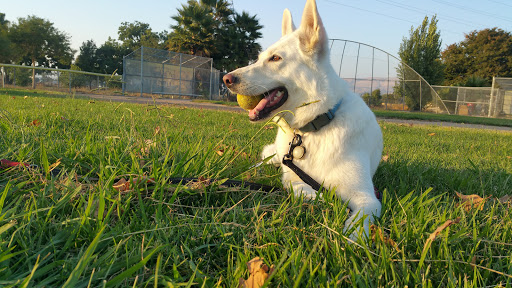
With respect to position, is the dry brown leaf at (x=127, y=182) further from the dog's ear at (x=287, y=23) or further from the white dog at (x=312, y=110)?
the dog's ear at (x=287, y=23)

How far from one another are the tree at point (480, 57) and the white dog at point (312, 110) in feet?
163

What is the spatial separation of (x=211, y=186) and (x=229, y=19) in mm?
35818

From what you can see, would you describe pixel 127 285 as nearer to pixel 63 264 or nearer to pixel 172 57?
pixel 63 264

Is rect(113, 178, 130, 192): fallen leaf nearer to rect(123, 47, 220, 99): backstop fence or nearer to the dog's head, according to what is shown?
the dog's head

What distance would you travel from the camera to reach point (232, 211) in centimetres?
171

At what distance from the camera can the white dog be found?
2092mm

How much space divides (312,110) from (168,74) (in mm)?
22227

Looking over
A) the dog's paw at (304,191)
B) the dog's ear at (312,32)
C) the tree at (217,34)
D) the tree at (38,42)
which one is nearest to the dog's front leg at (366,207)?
the dog's paw at (304,191)

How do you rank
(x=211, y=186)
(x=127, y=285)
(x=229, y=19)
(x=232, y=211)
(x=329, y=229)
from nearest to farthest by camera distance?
(x=127, y=285)
(x=329, y=229)
(x=232, y=211)
(x=211, y=186)
(x=229, y=19)

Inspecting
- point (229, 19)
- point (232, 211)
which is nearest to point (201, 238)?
point (232, 211)

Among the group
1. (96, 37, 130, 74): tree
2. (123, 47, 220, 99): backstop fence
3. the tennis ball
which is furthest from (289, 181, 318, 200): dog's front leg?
(96, 37, 130, 74): tree

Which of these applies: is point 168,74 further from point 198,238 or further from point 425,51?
point 425,51

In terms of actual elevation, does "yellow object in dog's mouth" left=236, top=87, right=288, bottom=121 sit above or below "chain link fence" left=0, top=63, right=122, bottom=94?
below

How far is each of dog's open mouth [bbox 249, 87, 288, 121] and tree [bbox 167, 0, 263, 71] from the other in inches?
1159
